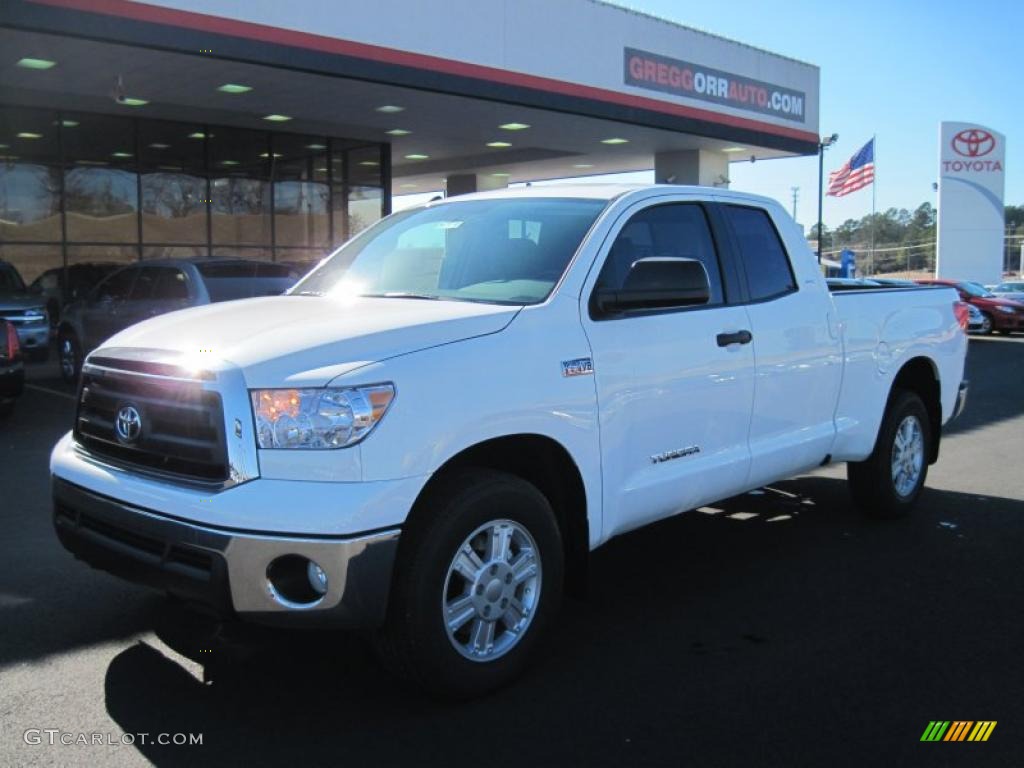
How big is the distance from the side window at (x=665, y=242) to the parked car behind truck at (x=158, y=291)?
672 cm

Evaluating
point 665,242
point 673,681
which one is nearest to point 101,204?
point 665,242

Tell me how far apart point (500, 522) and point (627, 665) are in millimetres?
948

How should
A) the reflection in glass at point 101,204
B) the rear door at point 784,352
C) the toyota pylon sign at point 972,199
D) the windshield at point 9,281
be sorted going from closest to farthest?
the rear door at point 784,352 < the windshield at point 9,281 < the reflection in glass at point 101,204 < the toyota pylon sign at point 972,199

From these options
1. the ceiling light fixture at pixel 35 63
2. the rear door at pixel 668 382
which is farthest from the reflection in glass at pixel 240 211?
the rear door at pixel 668 382

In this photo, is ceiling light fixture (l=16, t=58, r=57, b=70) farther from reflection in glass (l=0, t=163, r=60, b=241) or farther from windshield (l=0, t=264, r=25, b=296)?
reflection in glass (l=0, t=163, r=60, b=241)

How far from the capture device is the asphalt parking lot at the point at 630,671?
11.0 feet

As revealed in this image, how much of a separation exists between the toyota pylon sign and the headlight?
40.4m

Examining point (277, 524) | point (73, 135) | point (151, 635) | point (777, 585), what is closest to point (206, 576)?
point (277, 524)

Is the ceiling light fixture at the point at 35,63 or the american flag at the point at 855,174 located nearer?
the ceiling light fixture at the point at 35,63

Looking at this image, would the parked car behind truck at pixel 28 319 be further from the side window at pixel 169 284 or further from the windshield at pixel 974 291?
the windshield at pixel 974 291

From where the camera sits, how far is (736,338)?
477 cm

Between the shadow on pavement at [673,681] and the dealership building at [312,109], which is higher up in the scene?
the dealership building at [312,109]

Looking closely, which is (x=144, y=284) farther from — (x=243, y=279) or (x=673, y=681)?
(x=673, y=681)

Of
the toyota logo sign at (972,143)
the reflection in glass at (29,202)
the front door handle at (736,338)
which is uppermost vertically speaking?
the toyota logo sign at (972,143)
